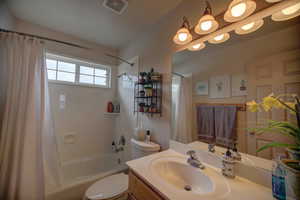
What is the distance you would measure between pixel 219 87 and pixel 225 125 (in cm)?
29

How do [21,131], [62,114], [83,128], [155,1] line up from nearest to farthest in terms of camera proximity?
1. [21,131]
2. [155,1]
3. [62,114]
4. [83,128]

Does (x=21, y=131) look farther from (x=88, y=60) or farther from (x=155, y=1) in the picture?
(x=155, y=1)

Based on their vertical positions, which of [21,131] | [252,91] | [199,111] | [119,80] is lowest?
[21,131]

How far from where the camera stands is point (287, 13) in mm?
625

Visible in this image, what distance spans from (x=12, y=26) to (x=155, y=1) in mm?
1943

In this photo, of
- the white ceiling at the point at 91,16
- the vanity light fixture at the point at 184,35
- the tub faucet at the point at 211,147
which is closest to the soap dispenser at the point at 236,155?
the tub faucet at the point at 211,147

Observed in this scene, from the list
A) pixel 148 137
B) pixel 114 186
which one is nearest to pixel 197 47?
pixel 148 137

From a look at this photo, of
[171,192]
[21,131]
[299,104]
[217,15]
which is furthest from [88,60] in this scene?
[299,104]

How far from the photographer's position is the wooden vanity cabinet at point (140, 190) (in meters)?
0.65

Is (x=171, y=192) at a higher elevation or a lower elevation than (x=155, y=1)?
lower

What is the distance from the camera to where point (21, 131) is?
114 cm

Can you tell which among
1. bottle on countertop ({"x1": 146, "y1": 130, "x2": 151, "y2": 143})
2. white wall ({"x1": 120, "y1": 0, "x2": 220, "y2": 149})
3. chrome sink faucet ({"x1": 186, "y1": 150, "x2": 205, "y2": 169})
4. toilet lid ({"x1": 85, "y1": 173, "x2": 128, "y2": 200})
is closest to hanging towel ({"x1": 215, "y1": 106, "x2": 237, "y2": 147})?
chrome sink faucet ({"x1": 186, "y1": 150, "x2": 205, "y2": 169})

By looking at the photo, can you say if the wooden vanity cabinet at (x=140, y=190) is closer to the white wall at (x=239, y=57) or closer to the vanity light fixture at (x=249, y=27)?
the white wall at (x=239, y=57)

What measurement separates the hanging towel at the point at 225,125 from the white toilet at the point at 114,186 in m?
0.68
